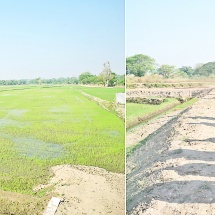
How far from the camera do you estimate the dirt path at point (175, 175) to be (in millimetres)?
2680

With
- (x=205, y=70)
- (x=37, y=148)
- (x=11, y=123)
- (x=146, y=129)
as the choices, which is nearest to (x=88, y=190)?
(x=37, y=148)

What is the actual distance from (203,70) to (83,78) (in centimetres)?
683

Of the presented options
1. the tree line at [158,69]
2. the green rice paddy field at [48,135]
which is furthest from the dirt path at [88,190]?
the tree line at [158,69]

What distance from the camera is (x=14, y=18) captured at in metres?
2.28

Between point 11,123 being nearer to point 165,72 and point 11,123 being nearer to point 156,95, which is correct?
point 156,95

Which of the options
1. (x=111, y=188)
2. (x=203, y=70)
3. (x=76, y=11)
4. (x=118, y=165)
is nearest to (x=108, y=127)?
(x=118, y=165)

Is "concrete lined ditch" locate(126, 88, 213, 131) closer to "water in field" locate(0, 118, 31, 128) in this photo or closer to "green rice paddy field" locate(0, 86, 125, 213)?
"green rice paddy field" locate(0, 86, 125, 213)

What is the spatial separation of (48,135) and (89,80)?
20.0 inches

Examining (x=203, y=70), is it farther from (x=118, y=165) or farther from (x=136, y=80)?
(x=118, y=165)

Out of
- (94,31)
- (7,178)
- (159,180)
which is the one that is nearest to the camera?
(7,178)

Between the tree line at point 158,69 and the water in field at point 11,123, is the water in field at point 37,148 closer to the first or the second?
the water in field at point 11,123

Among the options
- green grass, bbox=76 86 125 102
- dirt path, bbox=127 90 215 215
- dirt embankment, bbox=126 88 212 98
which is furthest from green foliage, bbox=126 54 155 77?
green grass, bbox=76 86 125 102

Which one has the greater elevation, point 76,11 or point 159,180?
point 76,11

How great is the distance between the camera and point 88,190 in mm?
2205
